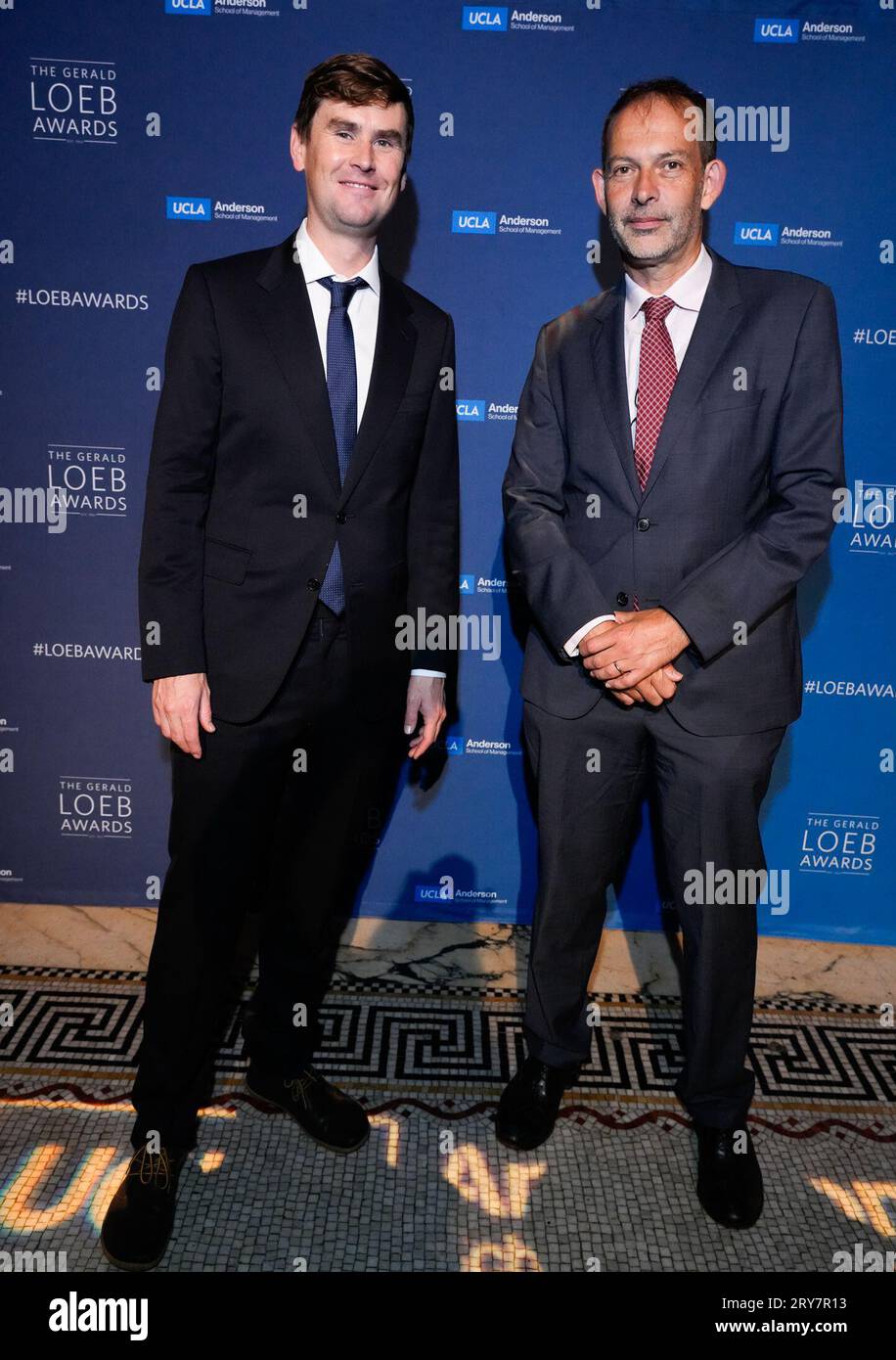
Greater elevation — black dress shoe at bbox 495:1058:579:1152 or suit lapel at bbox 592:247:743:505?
suit lapel at bbox 592:247:743:505

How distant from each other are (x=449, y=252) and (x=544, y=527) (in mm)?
1011

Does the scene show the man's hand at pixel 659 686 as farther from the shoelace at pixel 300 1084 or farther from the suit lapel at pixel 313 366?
the shoelace at pixel 300 1084

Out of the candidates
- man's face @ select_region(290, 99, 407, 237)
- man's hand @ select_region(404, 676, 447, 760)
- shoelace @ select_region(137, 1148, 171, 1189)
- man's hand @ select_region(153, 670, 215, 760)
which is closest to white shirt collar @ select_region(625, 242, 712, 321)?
man's face @ select_region(290, 99, 407, 237)

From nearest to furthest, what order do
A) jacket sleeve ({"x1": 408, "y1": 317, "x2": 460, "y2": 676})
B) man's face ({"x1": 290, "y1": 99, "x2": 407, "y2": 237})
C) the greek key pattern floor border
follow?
man's face ({"x1": 290, "y1": 99, "x2": 407, "y2": 237}) → jacket sleeve ({"x1": 408, "y1": 317, "x2": 460, "y2": 676}) → the greek key pattern floor border

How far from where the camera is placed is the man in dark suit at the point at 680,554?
2.01 metres

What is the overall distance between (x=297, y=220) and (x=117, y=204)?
1.49 feet

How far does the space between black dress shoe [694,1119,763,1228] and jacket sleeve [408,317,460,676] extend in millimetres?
1129

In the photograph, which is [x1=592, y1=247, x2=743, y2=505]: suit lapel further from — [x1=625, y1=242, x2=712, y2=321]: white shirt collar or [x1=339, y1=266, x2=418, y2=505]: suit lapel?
[x1=339, y1=266, x2=418, y2=505]: suit lapel

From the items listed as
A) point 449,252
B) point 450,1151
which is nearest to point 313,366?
point 449,252

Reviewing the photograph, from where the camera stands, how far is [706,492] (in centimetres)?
204

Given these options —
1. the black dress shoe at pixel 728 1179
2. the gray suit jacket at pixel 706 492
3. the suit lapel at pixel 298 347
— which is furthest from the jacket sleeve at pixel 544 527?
→ the black dress shoe at pixel 728 1179

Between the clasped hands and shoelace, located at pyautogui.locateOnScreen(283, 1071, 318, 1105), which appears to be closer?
the clasped hands

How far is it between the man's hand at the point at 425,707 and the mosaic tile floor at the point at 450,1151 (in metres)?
0.78

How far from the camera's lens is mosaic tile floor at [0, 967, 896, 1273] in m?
2.03
